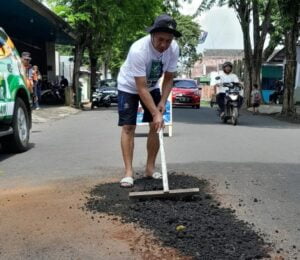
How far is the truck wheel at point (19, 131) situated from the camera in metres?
8.84

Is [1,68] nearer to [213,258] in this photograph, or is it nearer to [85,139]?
[85,139]

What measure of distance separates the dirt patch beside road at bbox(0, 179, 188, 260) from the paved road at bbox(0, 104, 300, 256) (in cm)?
96

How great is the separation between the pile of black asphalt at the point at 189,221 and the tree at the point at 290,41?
14983 millimetres

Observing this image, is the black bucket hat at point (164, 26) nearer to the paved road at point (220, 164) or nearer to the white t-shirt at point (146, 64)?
the white t-shirt at point (146, 64)

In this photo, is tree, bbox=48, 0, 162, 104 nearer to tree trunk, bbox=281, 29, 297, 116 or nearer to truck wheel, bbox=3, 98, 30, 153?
tree trunk, bbox=281, 29, 297, 116

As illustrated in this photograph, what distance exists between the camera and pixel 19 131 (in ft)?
29.6

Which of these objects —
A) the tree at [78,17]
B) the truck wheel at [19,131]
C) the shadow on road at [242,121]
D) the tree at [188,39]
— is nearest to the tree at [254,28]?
the tree at [78,17]

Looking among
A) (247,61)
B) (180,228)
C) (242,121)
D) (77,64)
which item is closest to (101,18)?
(77,64)

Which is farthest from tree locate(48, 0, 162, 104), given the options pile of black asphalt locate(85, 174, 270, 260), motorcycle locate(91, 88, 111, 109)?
pile of black asphalt locate(85, 174, 270, 260)

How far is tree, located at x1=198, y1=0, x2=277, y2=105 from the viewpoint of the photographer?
90.8ft

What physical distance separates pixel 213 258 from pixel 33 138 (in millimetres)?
8348

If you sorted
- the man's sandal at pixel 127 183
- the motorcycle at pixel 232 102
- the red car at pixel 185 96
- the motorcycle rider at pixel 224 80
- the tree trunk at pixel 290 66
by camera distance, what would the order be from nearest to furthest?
the man's sandal at pixel 127 183
the motorcycle at pixel 232 102
the motorcycle rider at pixel 224 80
the tree trunk at pixel 290 66
the red car at pixel 185 96

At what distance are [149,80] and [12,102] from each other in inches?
127

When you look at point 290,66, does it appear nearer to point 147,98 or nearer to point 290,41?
point 290,41
